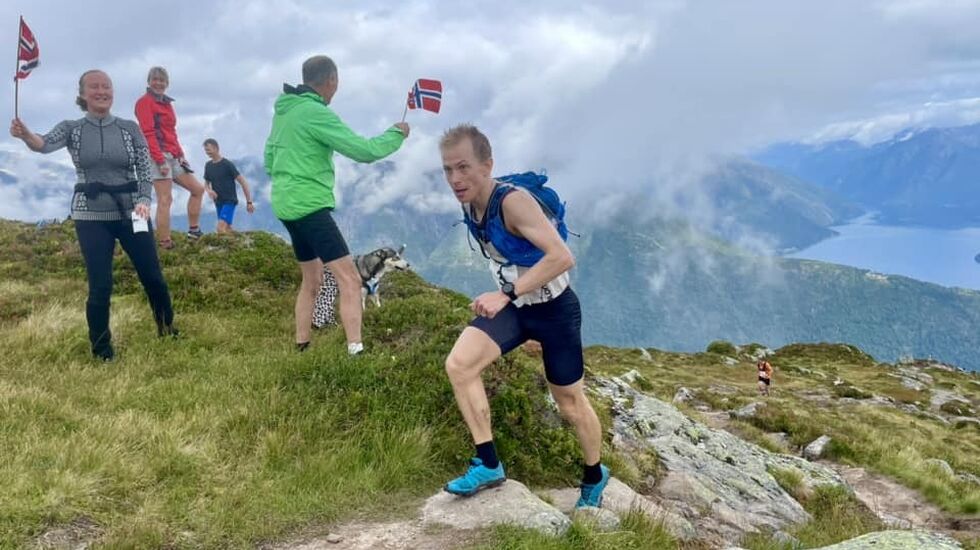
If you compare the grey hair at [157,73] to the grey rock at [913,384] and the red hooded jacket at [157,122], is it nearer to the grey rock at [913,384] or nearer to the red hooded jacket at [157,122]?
the red hooded jacket at [157,122]

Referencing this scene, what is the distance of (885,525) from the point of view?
9.85m

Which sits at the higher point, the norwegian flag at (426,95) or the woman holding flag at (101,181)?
the norwegian flag at (426,95)

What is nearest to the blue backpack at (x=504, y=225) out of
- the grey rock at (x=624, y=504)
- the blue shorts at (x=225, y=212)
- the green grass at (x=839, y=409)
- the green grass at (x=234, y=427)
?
the green grass at (x=234, y=427)

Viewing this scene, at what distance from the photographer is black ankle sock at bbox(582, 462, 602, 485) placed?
19.9 ft

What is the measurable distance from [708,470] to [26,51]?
40.1 ft

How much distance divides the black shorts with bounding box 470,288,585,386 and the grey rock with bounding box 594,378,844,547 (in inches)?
134

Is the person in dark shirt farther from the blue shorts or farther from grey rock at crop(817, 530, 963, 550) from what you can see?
grey rock at crop(817, 530, 963, 550)

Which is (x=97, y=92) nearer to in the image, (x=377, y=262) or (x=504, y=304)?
(x=504, y=304)

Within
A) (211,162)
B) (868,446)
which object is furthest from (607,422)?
(211,162)

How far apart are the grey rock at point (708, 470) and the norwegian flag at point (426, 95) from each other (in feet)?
19.7

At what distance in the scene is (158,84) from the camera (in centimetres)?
1323

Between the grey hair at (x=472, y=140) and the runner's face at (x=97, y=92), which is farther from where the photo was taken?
the runner's face at (x=97, y=92)

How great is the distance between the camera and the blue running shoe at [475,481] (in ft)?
18.6

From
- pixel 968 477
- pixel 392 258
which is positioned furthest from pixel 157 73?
pixel 968 477
